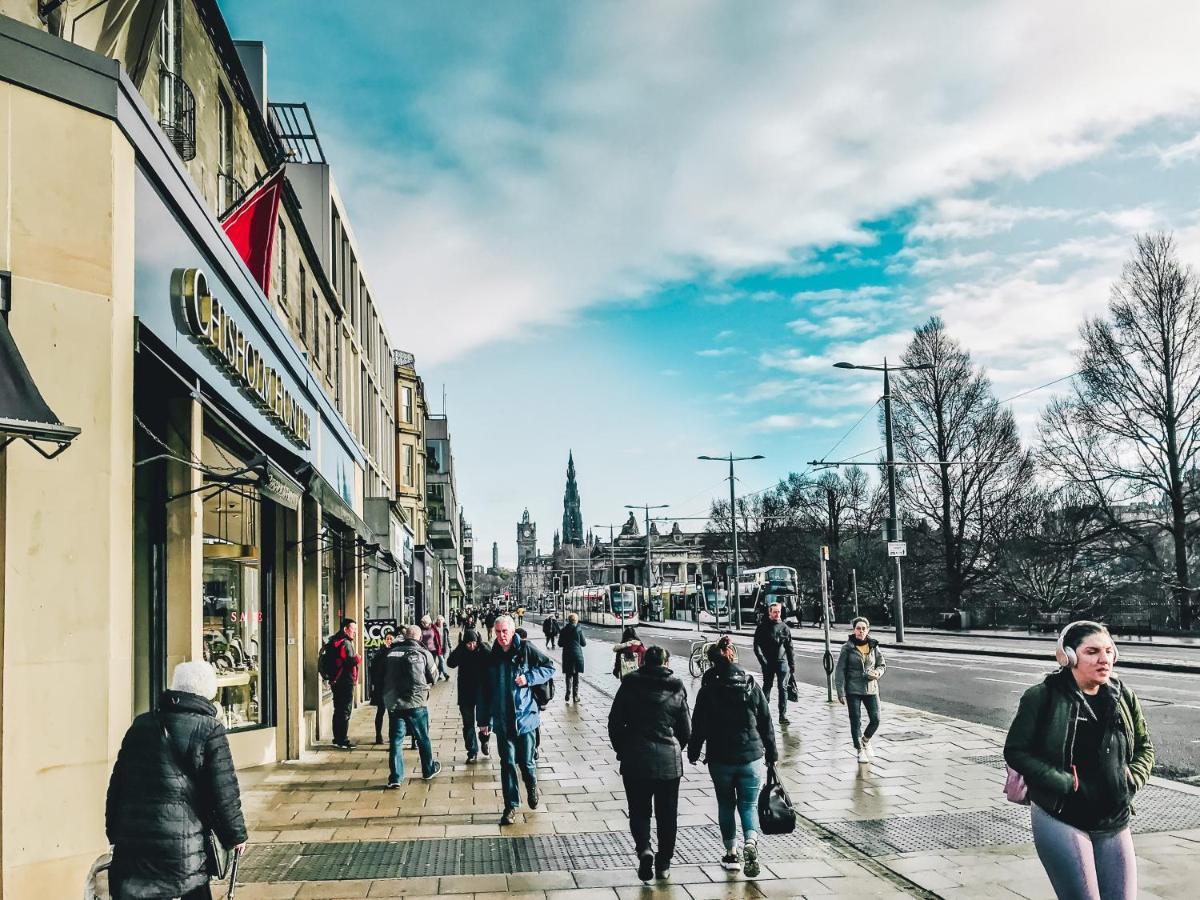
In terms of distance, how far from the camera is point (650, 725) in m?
7.00

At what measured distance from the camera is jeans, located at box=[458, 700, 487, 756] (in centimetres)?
960

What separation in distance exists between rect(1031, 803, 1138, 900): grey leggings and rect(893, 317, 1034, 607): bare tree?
4661 cm

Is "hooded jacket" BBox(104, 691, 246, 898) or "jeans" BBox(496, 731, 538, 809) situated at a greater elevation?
"hooded jacket" BBox(104, 691, 246, 898)

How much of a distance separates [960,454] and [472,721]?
42661 millimetres

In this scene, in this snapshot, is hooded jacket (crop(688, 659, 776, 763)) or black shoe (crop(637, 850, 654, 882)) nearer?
black shoe (crop(637, 850, 654, 882))

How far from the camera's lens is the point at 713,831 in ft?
27.7

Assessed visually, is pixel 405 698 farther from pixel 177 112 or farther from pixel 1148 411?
pixel 1148 411

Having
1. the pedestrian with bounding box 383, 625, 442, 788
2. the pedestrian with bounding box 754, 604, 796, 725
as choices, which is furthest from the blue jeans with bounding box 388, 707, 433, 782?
the pedestrian with bounding box 754, 604, 796, 725

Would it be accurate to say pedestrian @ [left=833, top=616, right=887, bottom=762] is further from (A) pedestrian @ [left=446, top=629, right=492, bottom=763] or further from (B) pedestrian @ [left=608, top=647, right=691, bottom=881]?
(B) pedestrian @ [left=608, top=647, right=691, bottom=881]

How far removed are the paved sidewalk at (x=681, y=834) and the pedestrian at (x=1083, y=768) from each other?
2327 mm

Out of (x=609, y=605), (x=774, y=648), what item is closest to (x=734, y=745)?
(x=774, y=648)

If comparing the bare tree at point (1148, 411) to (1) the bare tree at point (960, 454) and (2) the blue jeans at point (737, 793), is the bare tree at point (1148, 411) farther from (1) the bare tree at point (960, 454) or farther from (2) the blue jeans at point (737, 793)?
(2) the blue jeans at point (737, 793)

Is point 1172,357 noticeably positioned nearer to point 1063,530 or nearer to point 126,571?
point 1063,530

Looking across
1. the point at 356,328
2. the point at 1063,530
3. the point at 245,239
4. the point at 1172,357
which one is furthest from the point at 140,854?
the point at 1063,530
